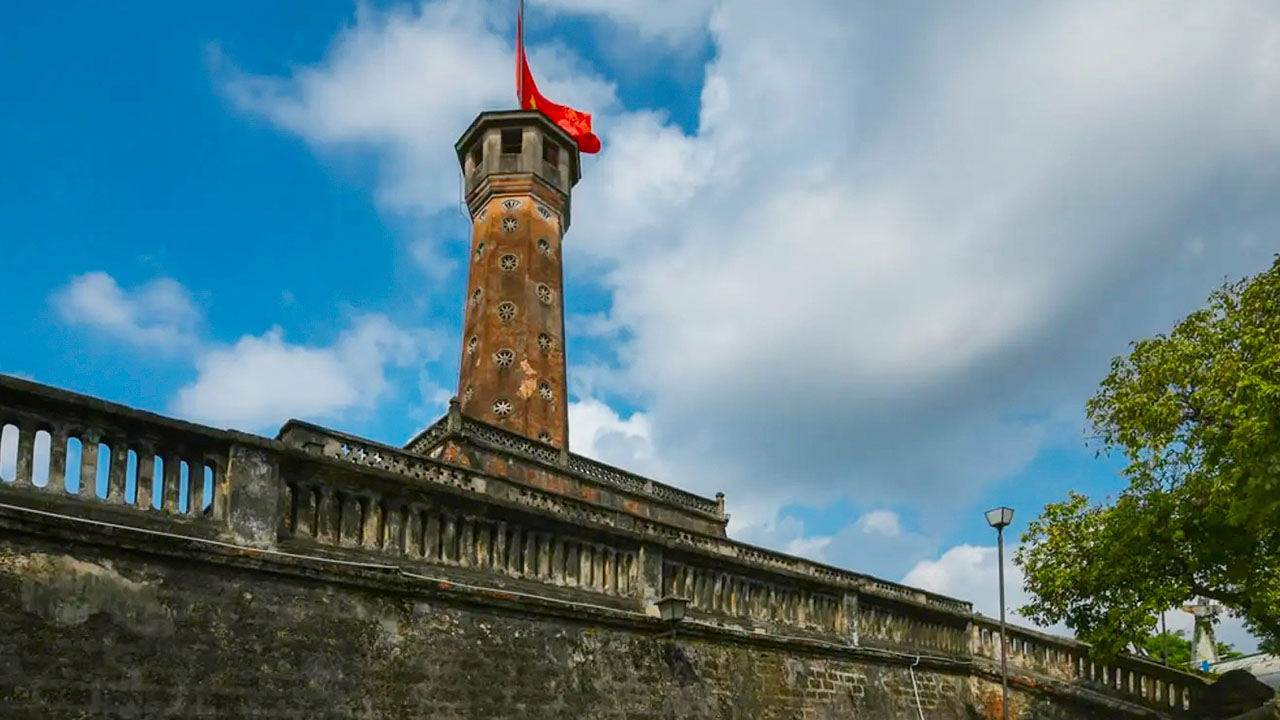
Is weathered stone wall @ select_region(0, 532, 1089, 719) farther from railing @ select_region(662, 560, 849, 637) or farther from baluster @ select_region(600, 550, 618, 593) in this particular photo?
railing @ select_region(662, 560, 849, 637)

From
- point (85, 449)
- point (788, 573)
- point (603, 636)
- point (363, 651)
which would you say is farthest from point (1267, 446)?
point (85, 449)

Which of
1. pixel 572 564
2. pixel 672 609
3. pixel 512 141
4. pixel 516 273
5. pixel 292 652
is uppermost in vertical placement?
pixel 512 141

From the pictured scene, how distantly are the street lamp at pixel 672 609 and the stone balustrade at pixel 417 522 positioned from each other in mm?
195

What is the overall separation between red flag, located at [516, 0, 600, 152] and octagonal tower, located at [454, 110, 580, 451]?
1.32 m

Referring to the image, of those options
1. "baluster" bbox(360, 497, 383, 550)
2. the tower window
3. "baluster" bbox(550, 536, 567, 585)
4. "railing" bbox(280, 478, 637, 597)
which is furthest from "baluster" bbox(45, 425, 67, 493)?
the tower window

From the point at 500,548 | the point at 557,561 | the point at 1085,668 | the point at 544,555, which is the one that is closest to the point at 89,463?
the point at 500,548

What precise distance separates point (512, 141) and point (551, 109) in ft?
8.92

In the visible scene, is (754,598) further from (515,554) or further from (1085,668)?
(1085,668)

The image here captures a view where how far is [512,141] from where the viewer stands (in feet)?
88.7

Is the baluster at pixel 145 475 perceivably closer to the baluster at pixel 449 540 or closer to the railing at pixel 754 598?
the baluster at pixel 449 540

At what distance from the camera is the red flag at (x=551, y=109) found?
28734 millimetres

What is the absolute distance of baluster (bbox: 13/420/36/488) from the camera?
634cm

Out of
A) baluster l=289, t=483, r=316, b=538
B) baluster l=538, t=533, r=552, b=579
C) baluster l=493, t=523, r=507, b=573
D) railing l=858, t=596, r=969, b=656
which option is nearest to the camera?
baluster l=289, t=483, r=316, b=538

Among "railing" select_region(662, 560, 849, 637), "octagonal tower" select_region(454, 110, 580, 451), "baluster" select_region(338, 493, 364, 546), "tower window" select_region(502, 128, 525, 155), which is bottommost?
"railing" select_region(662, 560, 849, 637)
